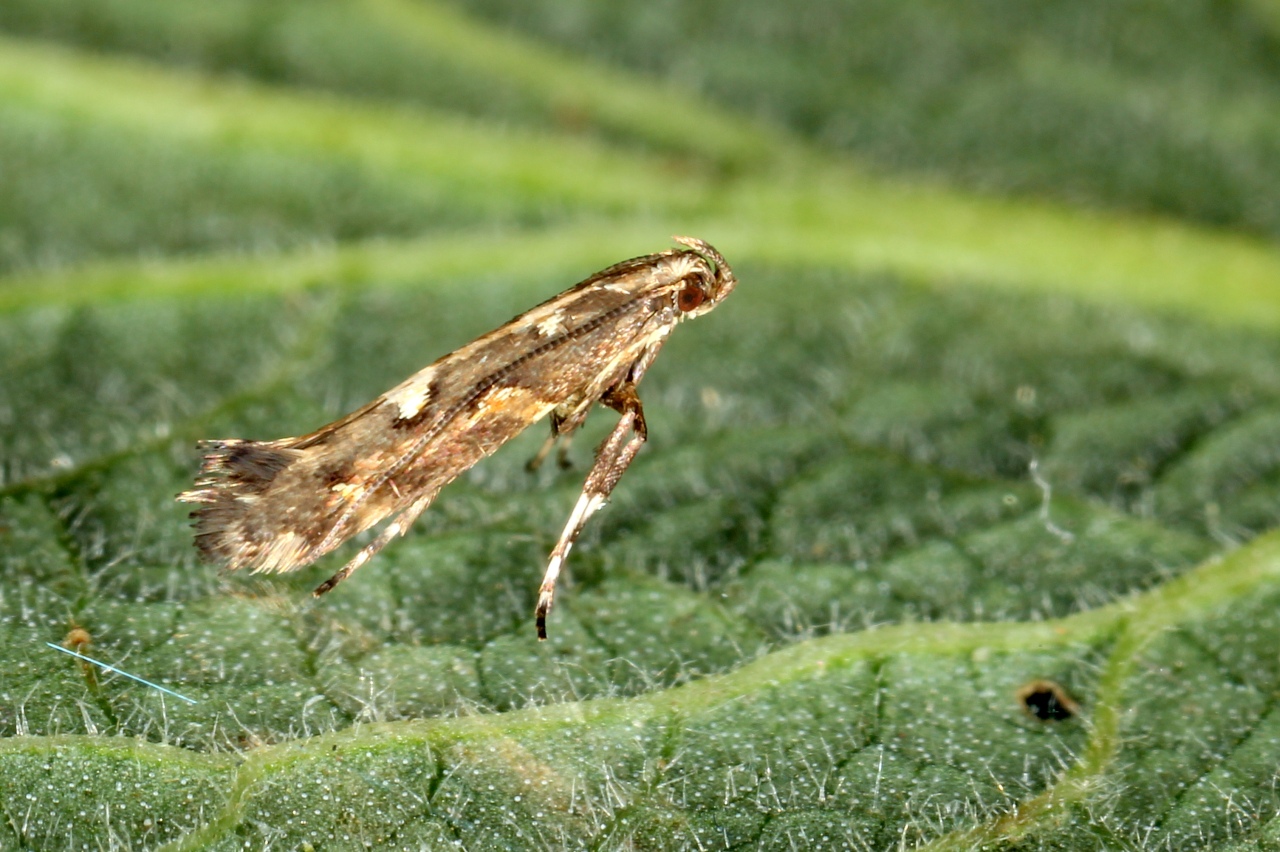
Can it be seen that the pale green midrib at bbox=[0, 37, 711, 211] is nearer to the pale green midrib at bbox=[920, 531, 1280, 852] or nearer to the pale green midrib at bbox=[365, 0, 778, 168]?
the pale green midrib at bbox=[365, 0, 778, 168]

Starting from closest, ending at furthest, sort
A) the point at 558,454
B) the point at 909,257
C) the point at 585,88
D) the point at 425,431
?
the point at 425,431, the point at 558,454, the point at 909,257, the point at 585,88

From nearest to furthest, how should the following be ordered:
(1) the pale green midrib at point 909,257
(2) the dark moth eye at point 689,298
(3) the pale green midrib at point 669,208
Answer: (2) the dark moth eye at point 689,298 < (1) the pale green midrib at point 909,257 < (3) the pale green midrib at point 669,208

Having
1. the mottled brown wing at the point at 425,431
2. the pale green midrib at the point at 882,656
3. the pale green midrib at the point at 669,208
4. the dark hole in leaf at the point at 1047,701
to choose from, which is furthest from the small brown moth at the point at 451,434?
the pale green midrib at the point at 669,208

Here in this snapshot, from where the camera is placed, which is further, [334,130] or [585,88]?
[585,88]

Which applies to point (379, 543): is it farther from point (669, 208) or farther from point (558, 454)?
point (669, 208)

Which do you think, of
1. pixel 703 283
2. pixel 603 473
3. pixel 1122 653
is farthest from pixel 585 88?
pixel 1122 653

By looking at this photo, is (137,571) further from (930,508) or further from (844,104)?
(844,104)

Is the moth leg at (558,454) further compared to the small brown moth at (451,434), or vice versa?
the moth leg at (558,454)

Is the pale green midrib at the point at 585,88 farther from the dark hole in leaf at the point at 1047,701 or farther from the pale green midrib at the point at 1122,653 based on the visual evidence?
the dark hole in leaf at the point at 1047,701
